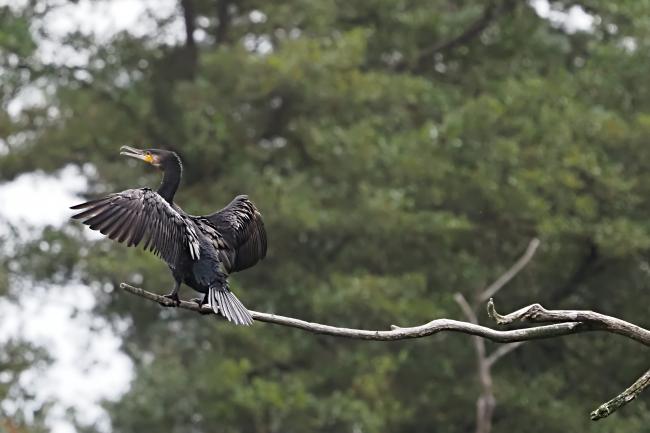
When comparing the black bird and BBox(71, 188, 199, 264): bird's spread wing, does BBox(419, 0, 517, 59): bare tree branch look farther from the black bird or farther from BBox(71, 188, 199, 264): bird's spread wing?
BBox(71, 188, 199, 264): bird's spread wing

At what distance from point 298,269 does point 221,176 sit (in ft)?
4.69

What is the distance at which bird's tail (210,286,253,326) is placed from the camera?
5.27m

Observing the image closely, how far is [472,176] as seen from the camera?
1489cm

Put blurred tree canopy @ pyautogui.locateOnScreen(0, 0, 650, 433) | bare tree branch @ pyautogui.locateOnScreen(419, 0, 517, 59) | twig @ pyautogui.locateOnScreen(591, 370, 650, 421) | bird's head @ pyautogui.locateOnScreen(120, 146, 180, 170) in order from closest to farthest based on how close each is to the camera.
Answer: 1. twig @ pyautogui.locateOnScreen(591, 370, 650, 421)
2. bird's head @ pyautogui.locateOnScreen(120, 146, 180, 170)
3. blurred tree canopy @ pyautogui.locateOnScreen(0, 0, 650, 433)
4. bare tree branch @ pyautogui.locateOnScreen(419, 0, 517, 59)

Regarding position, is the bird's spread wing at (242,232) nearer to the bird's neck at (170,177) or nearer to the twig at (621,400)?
the bird's neck at (170,177)

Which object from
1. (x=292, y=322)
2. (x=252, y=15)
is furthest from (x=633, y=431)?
(x=292, y=322)

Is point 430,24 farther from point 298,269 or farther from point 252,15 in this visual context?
point 298,269

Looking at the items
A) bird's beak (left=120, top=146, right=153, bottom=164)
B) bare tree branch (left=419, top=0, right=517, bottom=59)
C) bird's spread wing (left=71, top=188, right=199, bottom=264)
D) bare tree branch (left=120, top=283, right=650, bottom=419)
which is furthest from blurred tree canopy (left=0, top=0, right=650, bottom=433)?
bare tree branch (left=120, top=283, right=650, bottom=419)

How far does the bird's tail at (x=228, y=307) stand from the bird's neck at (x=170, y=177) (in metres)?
0.62

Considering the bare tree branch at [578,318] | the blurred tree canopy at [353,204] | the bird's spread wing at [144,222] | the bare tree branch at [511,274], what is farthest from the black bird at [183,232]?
the blurred tree canopy at [353,204]

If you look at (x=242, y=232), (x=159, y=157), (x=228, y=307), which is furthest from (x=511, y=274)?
(x=228, y=307)

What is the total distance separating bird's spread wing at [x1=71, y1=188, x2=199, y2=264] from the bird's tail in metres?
0.19

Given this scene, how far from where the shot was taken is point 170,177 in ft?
20.7

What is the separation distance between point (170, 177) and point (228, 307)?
103 centimetres
